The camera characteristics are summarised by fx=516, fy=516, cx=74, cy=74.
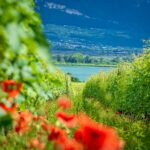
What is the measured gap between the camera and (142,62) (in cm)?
1889

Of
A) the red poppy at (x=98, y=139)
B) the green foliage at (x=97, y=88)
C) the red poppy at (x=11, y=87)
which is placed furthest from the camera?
the green foliage at (x=97, y=88)

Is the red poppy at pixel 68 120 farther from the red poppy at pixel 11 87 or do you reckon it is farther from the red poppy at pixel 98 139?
the red poppy at pixel 98 139

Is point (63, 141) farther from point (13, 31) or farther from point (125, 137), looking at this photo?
point (125, 137)

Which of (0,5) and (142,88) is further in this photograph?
(142,88)

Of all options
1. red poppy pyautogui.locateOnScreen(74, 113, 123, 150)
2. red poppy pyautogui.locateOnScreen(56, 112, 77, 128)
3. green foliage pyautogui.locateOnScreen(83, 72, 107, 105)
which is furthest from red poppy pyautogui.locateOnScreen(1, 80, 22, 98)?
green foliage pyautogui.locateOnScreen(83, 72, 107, 105)

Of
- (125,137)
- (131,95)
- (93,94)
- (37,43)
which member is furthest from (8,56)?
(93,94)

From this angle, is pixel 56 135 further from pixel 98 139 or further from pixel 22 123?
pixel 98 139

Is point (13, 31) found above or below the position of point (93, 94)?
above

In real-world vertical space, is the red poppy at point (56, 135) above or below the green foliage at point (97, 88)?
above

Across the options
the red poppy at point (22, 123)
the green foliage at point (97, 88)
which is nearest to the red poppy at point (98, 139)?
the red poppy at point (22, 123)

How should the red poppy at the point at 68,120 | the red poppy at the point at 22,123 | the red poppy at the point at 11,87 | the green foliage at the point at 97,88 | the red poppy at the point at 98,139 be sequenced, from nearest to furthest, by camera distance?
the red poppy at the point at 98,139 < the red poppy at the point at 11,87 < the red poppy at the point at 68,120 < the red poppy at the point at 22,123 < the green foliage at the point at 97,88

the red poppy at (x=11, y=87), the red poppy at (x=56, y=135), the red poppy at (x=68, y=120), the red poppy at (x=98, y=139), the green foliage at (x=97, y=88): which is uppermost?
the red poppy at (x=11, y=87)

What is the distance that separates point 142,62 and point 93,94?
20.4 metres

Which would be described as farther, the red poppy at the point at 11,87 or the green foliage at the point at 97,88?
the green foliage at the point at 97,88
